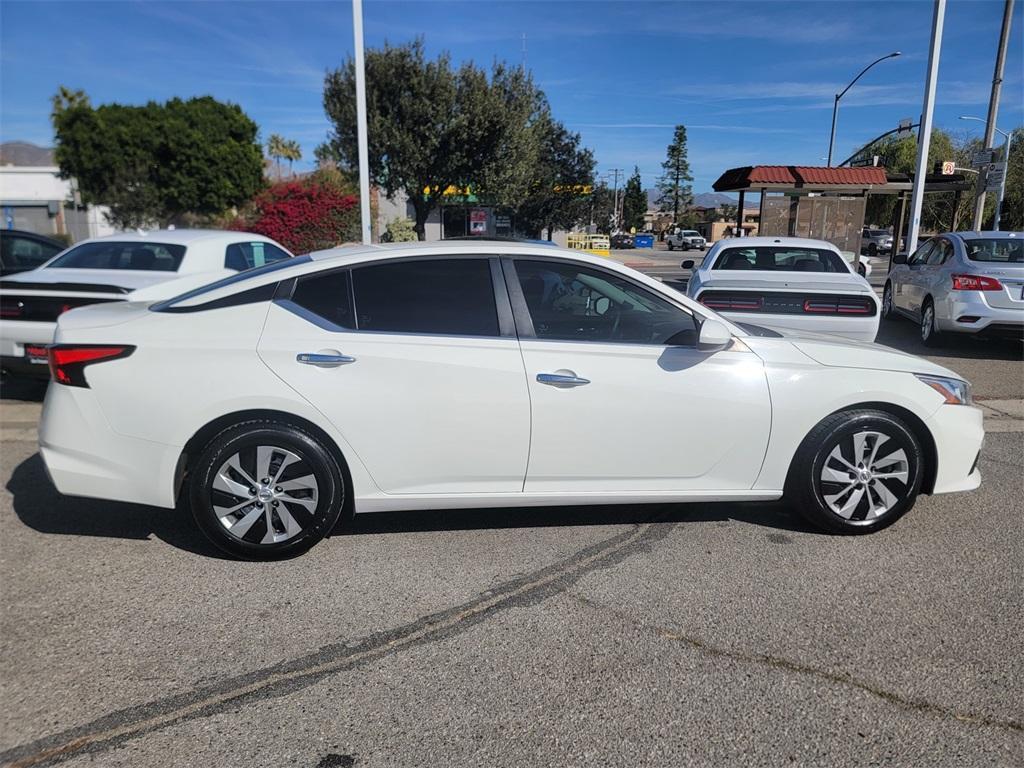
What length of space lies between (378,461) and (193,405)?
3.00 ft

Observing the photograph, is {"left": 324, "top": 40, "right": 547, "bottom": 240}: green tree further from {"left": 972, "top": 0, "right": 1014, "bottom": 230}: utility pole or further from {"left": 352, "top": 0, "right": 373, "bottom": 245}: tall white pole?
{"left": 972, "top": 0, "right": 1014, "bottom": 230}: utility pole

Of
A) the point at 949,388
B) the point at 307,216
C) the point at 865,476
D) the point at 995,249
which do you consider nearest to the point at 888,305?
the point at 995,249

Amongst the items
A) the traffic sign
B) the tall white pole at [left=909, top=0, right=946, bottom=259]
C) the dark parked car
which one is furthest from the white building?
the traffic sign

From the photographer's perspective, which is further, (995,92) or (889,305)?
(995,92)

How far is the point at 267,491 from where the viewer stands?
3.55 m

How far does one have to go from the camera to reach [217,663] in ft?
9.36

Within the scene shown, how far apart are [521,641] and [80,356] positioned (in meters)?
2.50

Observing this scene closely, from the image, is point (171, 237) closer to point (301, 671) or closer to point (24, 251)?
point (24, 251)

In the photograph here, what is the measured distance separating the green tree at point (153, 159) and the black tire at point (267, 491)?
38.6 meters

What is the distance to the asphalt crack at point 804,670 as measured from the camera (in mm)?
2514

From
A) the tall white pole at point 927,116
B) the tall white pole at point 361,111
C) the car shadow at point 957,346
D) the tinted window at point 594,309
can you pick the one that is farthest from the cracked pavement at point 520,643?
the tall white pole at point 927,116

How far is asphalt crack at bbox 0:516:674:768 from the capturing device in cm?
240

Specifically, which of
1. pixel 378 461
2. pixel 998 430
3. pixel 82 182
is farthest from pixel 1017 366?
pixel 82 182

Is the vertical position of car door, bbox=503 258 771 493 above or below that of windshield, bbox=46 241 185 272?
below
